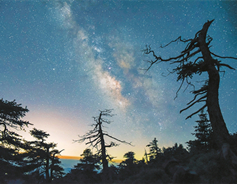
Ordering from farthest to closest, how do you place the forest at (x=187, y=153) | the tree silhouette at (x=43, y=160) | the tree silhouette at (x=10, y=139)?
the tree silhouette at (x=43, y=160), the tree silhouette at (x=10, y=139), the forest at (x=187, y=153)

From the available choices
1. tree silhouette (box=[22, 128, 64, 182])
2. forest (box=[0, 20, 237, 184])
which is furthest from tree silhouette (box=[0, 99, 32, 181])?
tree silhouette (box=[22, 128, 64, 182])

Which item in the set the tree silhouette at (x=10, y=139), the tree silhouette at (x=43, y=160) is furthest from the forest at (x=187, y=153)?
the tree silhouette at (x=43, y=160)

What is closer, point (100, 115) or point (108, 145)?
point (108, 145)

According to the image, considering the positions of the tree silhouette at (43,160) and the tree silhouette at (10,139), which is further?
the tree silhouette at (43,160)

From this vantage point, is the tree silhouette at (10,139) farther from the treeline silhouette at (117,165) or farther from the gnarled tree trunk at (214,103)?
the gnarled tree trunk at (214,103)

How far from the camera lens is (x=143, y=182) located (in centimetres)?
511

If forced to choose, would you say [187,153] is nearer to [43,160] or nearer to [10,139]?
[10,139]

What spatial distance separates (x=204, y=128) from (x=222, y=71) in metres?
19.5

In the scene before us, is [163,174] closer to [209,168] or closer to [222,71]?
[209,168]

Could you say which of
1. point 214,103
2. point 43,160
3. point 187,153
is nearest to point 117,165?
point 187,153

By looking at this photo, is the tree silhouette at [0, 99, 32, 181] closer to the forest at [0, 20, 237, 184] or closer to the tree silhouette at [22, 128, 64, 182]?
the forest at [0, 20, 237, 184]

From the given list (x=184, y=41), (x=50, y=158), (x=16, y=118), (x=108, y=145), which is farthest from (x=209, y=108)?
(x=50, y=158)

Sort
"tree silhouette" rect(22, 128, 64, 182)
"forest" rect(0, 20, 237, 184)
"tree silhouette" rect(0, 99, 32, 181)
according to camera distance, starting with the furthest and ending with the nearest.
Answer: "tree silhouette" rect(22, 128, 64, 182), "tree silhouette" rect(0, 99, 32, 181), "forest" rect(0, 20, 237, 184)

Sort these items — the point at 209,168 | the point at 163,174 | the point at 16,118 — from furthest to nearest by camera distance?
the point at 16,118, the point at 163,174, the point at 209,168
